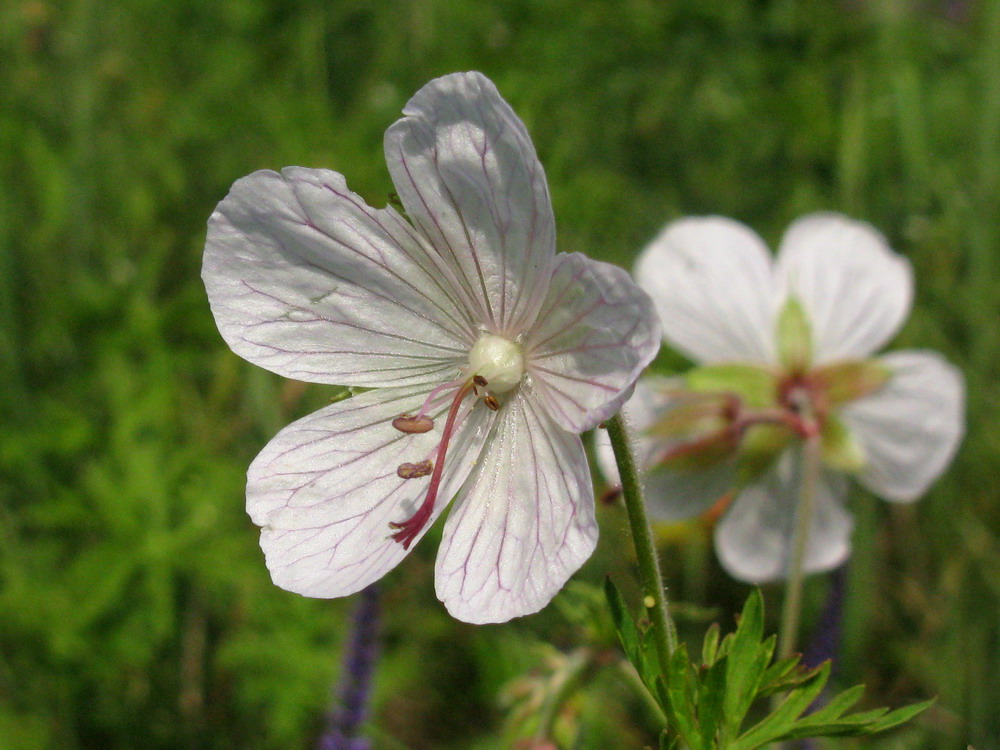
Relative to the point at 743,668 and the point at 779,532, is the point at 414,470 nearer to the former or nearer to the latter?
the point at 743,668

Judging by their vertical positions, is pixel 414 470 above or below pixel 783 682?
above

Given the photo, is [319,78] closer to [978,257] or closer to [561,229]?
[561,229]

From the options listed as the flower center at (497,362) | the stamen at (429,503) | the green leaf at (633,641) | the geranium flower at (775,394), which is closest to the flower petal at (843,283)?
the geranium flower at (775,394)

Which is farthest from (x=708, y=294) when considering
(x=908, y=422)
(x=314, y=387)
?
(x=314, y=387)

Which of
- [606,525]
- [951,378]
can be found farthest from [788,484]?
[606,525]

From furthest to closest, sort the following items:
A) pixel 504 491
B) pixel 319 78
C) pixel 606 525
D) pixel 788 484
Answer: pixel 319 78, pixel 606 525, pixel 788 484, pixel 504 491

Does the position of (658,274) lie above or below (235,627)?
above

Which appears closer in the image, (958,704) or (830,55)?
(958,704)
